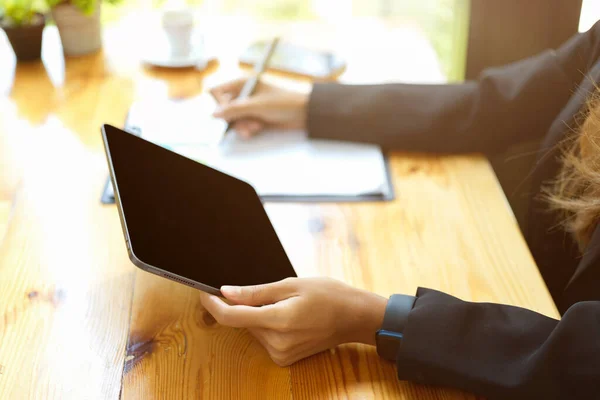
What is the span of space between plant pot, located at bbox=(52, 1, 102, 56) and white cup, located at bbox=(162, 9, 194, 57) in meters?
0.16

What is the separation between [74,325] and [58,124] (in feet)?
1.69

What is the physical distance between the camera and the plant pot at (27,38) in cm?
132

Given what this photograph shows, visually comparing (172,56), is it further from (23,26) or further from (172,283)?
(172,283)

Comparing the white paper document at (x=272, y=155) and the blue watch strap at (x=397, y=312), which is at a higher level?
the blue watch strap at (x=397, y=312)

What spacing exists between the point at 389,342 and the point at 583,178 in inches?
14.0

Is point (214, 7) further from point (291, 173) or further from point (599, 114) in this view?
point (599, 114)

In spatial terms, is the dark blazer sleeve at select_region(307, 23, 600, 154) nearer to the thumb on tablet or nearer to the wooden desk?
the wooden desk

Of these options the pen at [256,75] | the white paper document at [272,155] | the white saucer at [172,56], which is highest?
the pen at [256,75]

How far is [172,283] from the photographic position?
2.61ft

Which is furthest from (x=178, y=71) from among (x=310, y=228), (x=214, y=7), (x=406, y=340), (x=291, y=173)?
(x=214, y=7)

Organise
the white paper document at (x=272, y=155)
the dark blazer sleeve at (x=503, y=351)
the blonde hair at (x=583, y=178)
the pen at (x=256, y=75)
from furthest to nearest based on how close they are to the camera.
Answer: the pen at (x=256, y=75), the white paper document at (x=272, y=155), the blonde hair at (x=583, y=178), the dark blazer sleeve at (x=503, y=351)

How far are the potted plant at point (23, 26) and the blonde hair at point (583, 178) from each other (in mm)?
1033

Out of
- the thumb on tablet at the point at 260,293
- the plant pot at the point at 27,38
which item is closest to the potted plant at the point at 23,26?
the plant pot at the point at 27,38

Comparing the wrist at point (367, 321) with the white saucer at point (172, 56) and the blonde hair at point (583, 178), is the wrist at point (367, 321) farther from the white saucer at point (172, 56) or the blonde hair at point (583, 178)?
the white saucer at point (172, 56)
